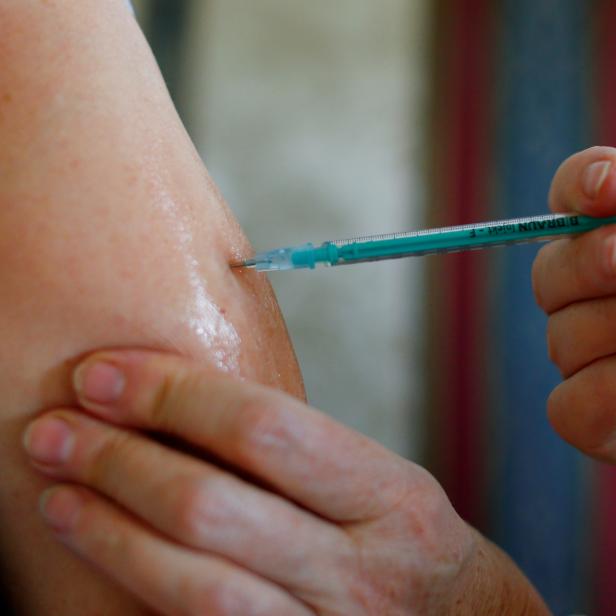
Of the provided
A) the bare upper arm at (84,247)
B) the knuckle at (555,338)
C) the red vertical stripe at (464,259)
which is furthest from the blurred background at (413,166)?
the bare upper arm at (84,247)

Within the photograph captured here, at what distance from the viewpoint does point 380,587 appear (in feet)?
1.72

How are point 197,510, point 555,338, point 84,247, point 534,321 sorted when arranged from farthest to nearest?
point 534,321 < point 555,338 < point 84,247 < point 197,510

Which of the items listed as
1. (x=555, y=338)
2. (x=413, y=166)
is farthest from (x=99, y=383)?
(x=413, y=166)

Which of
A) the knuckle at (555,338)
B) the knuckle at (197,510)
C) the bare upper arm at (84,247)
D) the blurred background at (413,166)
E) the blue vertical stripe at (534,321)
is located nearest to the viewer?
the knuckle at (197,510)

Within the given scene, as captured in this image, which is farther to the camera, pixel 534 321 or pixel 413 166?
pixel 413 166

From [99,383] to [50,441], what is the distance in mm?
51

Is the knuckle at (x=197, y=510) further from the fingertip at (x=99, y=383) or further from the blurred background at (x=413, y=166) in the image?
the blurred background at (x=413, y=166)

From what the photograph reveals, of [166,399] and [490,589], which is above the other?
[166,399]

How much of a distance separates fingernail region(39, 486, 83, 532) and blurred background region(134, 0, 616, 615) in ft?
6.18

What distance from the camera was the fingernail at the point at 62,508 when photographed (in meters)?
0.47

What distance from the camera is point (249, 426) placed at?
45 centimetres

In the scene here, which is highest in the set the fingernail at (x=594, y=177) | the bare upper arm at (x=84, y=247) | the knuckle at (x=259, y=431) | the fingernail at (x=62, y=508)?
the fingernail at (x=594, y=177)

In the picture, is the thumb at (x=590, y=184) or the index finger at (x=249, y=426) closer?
the index finger at (x=249, y=426)

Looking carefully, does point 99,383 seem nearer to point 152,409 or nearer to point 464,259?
point 152,409
